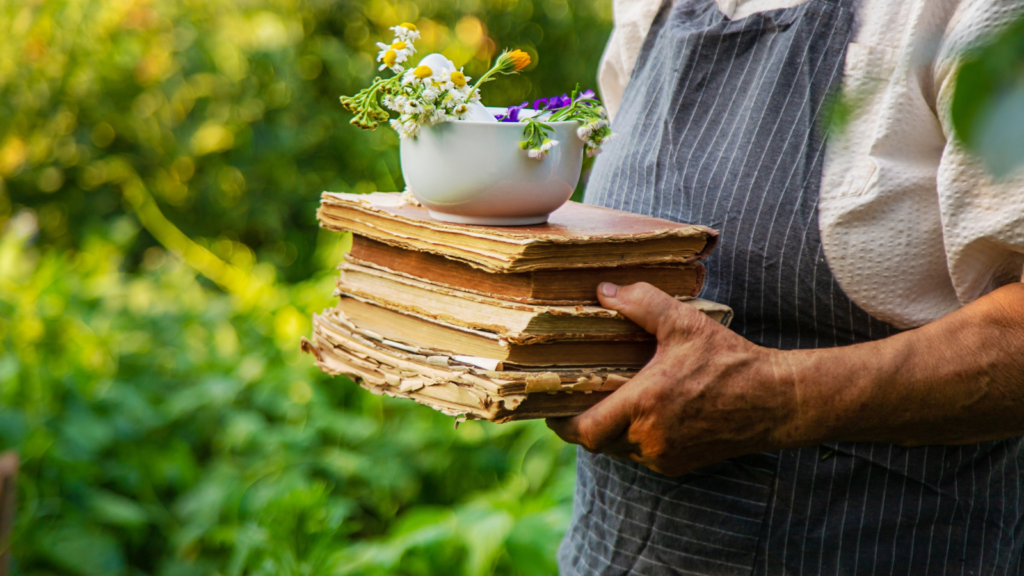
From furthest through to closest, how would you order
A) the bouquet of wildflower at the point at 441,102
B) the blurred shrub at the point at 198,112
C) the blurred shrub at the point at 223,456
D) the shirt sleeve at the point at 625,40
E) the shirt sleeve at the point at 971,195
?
the blurred shrub at the point at 198,112 → the blurred shrub at the point at 223,456 → the shirt sleeve at the point at 625,40 → the bouquet of wildflower at the point at 441,102 → the shirt sleeve at the point at 971,195

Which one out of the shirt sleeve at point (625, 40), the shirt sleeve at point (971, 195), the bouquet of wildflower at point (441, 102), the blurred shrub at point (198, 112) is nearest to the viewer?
the shirt sleeve at point (971, 195)

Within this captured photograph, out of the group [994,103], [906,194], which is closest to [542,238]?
[906,194]

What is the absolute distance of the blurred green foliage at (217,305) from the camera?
2117 millimetres

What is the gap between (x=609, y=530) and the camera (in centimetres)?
111

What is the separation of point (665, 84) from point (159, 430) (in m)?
1.98

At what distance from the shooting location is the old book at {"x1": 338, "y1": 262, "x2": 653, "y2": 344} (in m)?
0.82

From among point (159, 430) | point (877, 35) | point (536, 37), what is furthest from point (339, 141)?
point (877, 35)

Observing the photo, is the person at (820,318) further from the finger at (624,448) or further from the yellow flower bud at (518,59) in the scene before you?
the yellow flower bud at (518,59)

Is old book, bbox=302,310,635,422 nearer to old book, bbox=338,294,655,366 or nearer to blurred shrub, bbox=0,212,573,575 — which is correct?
A: old book, bbox=338,294,655,366

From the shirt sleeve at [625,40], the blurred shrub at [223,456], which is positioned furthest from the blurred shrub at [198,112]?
the shirt sleeve at [625,40]

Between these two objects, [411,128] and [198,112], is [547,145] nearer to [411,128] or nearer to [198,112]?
[411,128]

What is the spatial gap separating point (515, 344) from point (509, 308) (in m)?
0.04

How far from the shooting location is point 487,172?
0.87 metres

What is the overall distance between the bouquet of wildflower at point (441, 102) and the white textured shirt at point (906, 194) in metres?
0.27
